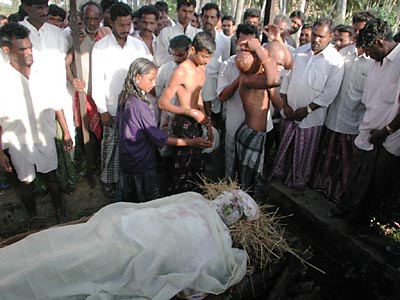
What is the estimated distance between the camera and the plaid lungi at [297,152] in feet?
14.6

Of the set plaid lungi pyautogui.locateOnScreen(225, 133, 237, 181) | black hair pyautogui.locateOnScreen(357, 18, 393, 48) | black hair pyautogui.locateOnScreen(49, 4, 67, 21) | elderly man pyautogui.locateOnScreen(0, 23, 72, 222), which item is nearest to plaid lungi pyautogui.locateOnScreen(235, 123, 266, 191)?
plaid lungi pyautogui.locateOnScreen(225, 133, 237, 181)

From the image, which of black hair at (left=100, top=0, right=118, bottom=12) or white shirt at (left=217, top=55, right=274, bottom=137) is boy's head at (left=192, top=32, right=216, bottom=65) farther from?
black hair at (left=100, top=0, right=118, bottom=12)

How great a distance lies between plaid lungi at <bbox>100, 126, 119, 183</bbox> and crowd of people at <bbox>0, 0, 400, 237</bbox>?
1cm

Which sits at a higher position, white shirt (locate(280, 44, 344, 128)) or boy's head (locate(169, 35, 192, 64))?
boy's head (locate(169, 35, 192, 64))

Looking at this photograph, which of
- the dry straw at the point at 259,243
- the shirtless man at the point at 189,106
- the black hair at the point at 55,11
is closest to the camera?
the dry straw at the point at 259,243

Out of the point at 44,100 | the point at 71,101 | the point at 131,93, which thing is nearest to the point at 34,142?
the point at 44,100

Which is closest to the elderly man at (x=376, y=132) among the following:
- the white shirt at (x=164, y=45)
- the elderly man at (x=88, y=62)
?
the white shirt at (x=164, y=45)

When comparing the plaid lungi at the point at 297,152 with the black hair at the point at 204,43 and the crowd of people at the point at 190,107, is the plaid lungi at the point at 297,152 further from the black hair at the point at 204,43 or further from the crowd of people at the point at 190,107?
the black hair at the point at 204,43

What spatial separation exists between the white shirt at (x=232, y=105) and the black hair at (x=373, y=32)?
127 centimetres

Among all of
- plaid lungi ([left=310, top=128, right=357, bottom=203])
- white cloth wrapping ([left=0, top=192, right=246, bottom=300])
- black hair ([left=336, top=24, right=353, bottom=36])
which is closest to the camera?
white cloth wrapping ([left=0, top=192, right=246, bottom=300])

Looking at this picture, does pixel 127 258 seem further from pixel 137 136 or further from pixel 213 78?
pixel 213 78

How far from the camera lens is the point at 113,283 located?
1989mm

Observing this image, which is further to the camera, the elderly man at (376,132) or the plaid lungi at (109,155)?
the plaid lungi at (109,155)

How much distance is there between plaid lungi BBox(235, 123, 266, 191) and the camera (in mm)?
3885
